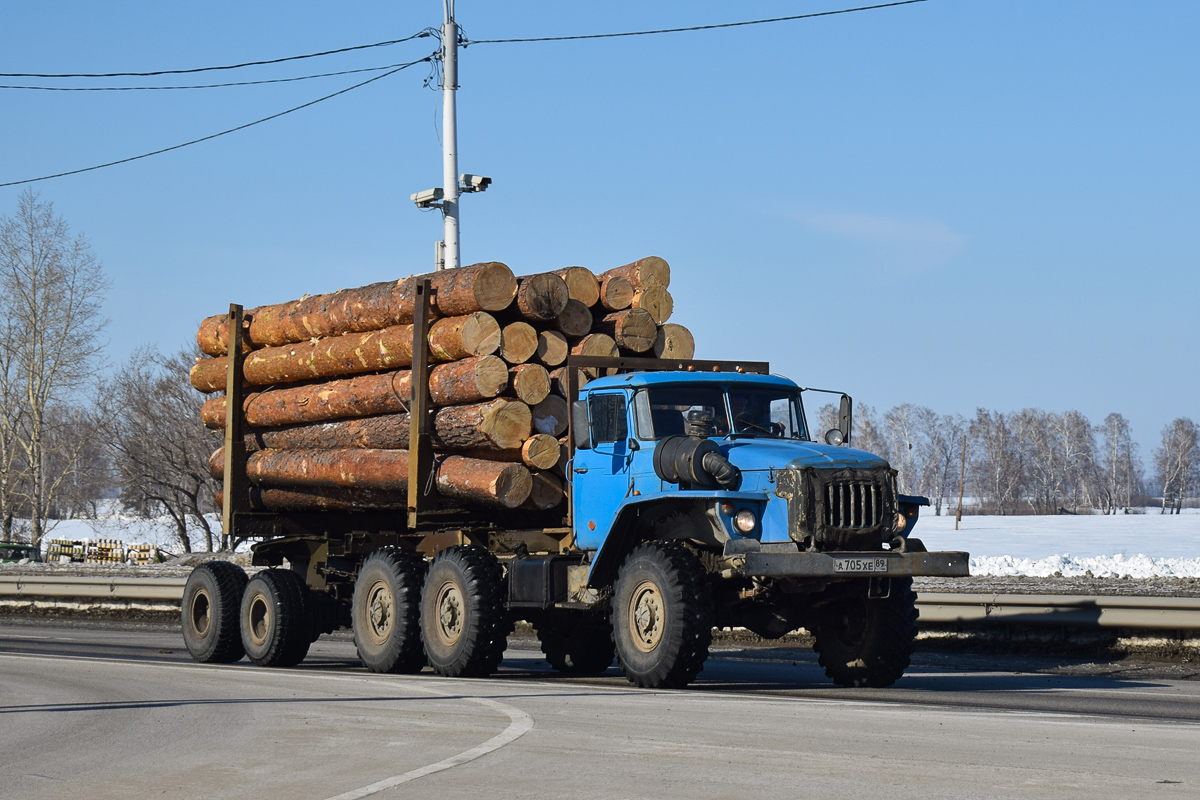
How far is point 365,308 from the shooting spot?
16.0m

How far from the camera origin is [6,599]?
2753 cm

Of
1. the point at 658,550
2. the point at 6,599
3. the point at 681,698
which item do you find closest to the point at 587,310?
the point at 658,550

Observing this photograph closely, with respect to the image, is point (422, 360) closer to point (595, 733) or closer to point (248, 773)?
point (595, 733)

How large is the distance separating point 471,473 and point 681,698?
14.1 ft

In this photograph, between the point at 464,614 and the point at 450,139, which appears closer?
the point at 464,614

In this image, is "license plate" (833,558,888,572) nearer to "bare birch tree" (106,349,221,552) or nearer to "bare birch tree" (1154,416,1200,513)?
"bare birch tree" (106,349,221,552)

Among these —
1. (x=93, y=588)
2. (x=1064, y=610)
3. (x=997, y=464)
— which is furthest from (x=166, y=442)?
(x=997, y=464)

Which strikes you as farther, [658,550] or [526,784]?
[658,550]

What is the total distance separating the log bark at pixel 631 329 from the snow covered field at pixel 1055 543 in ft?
39.9

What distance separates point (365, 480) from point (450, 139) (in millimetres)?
10335

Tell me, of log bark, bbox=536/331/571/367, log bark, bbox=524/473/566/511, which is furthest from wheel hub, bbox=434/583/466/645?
log bark, bbox=536/331/571/367

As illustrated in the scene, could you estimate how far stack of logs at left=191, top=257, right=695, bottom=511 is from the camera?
14.2 m

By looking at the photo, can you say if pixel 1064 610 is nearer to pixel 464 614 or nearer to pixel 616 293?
pixel 616 293

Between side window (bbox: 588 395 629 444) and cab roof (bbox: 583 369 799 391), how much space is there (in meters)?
0.13
